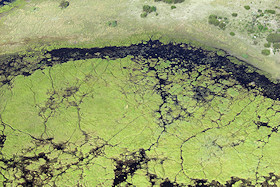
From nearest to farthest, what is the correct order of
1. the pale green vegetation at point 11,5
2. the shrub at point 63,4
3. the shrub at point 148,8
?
the shrub at point 148,8
the shrub at point 63,4
the pale green vegetation at point 11,5

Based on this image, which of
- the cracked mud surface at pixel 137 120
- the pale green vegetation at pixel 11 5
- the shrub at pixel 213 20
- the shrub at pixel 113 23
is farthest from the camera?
the pale green vegetation at pixel 11 5

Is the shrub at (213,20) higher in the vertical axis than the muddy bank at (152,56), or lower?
higher

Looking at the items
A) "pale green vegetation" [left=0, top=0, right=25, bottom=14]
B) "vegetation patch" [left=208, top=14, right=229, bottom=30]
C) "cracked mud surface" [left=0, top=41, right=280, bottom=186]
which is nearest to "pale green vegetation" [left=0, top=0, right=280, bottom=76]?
"vegetation patch" [left=208, top=14, right=229, bottom=30]

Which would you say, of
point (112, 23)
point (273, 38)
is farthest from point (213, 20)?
point (112, 23)

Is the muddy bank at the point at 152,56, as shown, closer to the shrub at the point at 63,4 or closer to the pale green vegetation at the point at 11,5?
the shrub at the point at 63,4

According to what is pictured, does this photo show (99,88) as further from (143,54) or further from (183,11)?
(183,11)

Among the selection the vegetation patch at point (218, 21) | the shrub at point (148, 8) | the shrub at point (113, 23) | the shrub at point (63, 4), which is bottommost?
the vegetation patch at point (218, 21)

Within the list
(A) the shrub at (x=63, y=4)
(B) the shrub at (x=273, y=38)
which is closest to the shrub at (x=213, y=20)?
(B) the shrub at (x=273, y=38)

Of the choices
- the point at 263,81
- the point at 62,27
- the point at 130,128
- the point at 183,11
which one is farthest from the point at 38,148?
the point at 183,11
